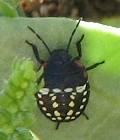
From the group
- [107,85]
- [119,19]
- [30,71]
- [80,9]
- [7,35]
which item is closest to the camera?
[30,71]

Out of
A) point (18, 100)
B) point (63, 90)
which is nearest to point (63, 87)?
point (63, 90)

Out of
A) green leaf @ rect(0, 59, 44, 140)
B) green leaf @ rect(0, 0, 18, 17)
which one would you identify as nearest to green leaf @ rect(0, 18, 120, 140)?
green leaf @ rect(0, 0, 18, 17)

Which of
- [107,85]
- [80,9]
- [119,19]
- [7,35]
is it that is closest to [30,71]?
[7,35]

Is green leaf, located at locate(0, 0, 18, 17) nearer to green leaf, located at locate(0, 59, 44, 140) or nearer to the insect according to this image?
the insect

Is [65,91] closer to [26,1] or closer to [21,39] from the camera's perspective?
[21,39]

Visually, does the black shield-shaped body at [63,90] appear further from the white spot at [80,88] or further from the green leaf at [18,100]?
the green leaf at [18,100]
